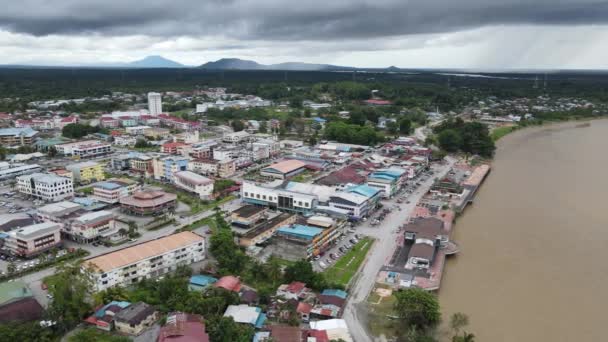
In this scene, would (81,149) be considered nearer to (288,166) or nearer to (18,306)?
(288,166)

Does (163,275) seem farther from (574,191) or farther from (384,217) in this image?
(574,191)

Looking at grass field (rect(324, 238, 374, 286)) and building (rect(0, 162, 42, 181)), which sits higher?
building (rect(0, 162, 42, 181))

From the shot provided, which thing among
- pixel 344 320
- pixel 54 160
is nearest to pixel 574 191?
pixel 344 320

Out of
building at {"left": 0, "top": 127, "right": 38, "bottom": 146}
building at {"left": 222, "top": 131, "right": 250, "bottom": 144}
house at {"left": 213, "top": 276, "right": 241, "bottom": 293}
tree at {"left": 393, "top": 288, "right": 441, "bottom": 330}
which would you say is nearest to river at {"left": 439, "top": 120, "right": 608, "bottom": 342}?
tree at {"left": 393, "top": 288, "right": 441, "bottom": 330}

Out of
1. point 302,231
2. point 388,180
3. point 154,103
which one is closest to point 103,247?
point 302,231

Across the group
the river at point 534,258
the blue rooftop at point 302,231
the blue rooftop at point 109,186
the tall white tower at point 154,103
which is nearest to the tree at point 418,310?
the river at point 534,258

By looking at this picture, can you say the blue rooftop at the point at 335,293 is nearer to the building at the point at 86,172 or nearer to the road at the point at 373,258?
the road at the point at 373,258

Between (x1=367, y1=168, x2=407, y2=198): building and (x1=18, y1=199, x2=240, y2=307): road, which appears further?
(x1=367, y1=168, x2=407, y2=198): building

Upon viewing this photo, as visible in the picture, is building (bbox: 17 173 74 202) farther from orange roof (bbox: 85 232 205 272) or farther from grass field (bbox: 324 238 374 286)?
grass field (bbox: 324 238 374 286)
